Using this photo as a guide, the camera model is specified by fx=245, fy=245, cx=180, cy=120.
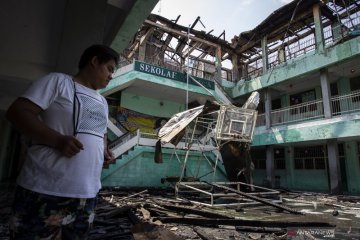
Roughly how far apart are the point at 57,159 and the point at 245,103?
34.9 feet

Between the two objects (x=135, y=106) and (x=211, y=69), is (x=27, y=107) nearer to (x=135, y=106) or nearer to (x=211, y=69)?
(x=135, y=106)

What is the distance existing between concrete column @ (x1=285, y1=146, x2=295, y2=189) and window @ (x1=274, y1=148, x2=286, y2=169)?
1.47ft

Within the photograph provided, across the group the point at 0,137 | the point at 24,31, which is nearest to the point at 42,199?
the point at 24,31

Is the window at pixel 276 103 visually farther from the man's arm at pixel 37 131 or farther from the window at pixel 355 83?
the man's arm at pixel 37 131

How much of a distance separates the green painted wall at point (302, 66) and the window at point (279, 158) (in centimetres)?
520

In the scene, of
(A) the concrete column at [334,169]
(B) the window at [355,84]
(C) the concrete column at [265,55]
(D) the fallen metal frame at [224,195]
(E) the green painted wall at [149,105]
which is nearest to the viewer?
(D) the fallen metal frame at [224,195]

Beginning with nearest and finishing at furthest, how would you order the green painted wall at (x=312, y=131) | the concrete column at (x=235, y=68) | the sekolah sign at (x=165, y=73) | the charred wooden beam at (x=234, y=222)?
the charred wooden beam at (x=234, y=222) → the green painted wall at (x=312, y=131) → the sekolah sign at (x=165, y=73) → the concrete column at (x=235, y=68)

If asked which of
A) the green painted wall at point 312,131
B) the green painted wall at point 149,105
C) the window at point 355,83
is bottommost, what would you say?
the green painted wall at point 312,131

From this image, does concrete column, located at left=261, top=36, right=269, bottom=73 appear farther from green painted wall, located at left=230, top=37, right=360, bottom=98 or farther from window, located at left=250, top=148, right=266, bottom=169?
window, located at left=250, top=148, right=266, bottom=169

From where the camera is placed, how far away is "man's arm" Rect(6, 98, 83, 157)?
4.68 ft

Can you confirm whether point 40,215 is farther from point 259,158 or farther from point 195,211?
point 259,158

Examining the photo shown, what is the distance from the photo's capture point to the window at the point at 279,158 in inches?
738

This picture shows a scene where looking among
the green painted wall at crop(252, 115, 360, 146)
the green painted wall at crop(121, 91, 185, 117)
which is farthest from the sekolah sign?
the green painted wall at crop(252, 115, 360, 146)

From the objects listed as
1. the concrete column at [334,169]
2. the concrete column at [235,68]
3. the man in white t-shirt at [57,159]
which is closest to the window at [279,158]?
the concrete column at [334,169]
